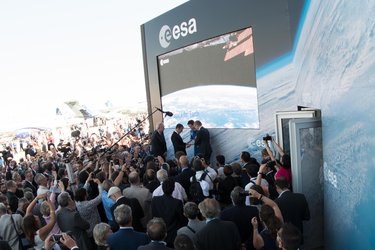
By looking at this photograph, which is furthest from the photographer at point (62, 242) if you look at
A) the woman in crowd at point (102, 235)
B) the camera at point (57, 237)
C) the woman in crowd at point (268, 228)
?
the woman in crowd at point (268, 228)

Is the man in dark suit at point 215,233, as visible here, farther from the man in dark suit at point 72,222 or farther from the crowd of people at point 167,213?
the man in dark suit at point 72,222

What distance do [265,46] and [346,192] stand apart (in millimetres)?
5224

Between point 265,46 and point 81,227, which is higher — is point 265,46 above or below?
above

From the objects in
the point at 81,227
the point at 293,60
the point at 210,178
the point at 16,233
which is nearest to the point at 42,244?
the point at 81,227

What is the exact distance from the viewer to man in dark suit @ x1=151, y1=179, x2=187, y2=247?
451 centimetres

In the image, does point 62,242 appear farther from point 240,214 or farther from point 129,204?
point 240,214

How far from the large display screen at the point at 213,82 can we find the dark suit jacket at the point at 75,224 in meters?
5.83

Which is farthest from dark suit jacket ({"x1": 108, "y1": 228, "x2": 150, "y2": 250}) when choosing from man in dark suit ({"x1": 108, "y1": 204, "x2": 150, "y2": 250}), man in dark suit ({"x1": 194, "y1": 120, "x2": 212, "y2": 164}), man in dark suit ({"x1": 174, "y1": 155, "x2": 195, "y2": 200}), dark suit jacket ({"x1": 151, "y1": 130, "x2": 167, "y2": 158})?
dark suit jacket ({"x1": 151, "y1": 130, "x2": 167, "y2": 158})

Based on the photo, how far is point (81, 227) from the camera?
435 cm

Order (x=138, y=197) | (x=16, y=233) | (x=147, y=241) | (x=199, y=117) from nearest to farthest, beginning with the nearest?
(x=147, y=241), (x=16, y=233), (x=138, y=197), (x=199, y=117)

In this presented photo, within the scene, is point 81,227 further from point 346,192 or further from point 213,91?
point 213,91

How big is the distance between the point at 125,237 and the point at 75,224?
105 cm

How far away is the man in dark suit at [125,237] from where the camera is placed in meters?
3.59

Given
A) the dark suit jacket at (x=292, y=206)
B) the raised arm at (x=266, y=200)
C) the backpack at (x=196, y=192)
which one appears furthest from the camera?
the backpack at (x=196, y=192)
